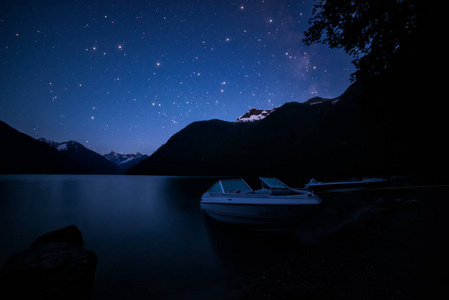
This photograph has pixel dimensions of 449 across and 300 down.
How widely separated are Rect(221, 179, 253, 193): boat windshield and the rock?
6.75 metres

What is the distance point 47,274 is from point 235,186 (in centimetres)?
798

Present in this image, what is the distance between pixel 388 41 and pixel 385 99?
175 cm

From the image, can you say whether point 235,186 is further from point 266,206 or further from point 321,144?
point 321,144

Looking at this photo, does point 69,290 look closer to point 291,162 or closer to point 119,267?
point 119,267

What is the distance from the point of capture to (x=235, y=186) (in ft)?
34.2

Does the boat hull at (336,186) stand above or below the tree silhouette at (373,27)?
below

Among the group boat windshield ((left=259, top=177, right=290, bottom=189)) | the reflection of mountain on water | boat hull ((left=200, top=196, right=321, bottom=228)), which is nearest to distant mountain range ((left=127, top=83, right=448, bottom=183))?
boat hull ((left=200, top=196, right=321, bottom=228))

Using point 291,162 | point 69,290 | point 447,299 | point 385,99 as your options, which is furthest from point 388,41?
point 291,162

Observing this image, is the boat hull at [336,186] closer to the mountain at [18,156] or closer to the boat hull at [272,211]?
the boat hull at [272,211]

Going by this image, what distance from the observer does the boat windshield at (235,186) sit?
998cm

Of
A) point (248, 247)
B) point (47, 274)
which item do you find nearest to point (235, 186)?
point (248, 247)

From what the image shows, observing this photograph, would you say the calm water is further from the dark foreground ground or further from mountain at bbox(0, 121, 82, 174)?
mountain at bbox(0, 121, 82, 174)

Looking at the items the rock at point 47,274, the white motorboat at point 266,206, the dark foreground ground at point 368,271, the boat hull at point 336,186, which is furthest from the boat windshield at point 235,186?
the boat hull at point 336,186

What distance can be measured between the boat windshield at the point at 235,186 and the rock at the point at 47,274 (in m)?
6.75
